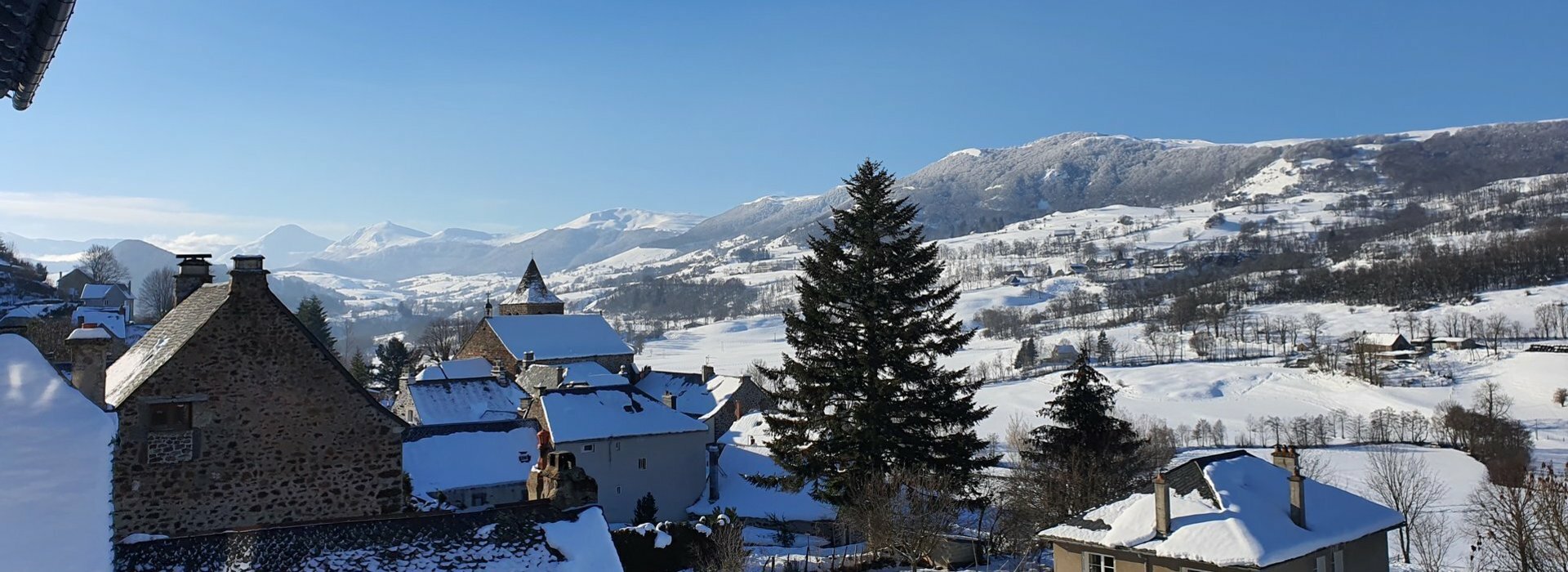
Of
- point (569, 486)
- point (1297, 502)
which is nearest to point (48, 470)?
point (569, 486)

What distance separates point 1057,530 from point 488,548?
49.9ft

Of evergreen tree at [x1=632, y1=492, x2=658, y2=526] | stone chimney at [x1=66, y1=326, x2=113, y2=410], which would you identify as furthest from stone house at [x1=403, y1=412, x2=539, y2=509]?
stone chimney at [x1=66, y1=326, x2=113, y2=410]

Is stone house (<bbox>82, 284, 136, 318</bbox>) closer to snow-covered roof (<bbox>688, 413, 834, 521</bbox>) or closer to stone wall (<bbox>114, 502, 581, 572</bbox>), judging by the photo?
snow-covered roof (<bbox>688, 413, 834, 521</bbox>)

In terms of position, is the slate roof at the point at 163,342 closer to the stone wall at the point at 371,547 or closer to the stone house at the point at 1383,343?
the stone wall at the point at 371,547

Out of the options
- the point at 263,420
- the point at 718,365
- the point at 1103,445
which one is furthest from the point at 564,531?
the point at 718,365

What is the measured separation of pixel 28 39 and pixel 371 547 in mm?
8420

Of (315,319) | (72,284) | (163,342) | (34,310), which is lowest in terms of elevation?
(315,319)

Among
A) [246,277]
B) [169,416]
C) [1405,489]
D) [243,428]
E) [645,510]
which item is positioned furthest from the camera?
[1405,489]

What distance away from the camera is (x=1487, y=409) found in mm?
88000

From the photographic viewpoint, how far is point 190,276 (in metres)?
19.8

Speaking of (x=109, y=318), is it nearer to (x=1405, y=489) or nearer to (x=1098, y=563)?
(x=1098, y=563)

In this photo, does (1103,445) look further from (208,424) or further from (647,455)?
(208,424)

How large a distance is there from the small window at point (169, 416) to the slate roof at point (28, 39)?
10.9 m

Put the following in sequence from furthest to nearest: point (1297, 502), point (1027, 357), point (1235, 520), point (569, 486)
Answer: point (1027, 357) < point (1297, 502) < point (1235, 520) < point (569, 486)
